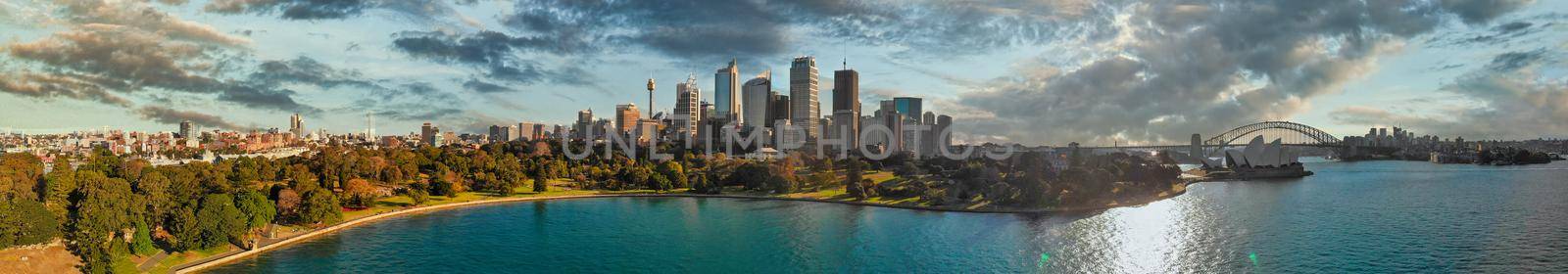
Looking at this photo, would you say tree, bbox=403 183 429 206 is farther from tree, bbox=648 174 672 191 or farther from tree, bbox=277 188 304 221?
tree, bbox=648 174 672 191

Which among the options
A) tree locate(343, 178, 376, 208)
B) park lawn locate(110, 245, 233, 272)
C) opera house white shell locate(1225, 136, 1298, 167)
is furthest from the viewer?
opera house white shell locate(1225, 136, 1298, 167)

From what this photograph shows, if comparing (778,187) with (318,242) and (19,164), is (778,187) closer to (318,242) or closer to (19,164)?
(318,242)

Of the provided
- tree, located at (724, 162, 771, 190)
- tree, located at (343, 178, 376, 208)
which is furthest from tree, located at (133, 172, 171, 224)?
tree, located at (724, 162, 771, 190)

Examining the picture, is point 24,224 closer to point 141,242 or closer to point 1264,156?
point 141,242

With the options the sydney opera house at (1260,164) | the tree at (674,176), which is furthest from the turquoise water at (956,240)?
the sydney opera house at (1260,164)

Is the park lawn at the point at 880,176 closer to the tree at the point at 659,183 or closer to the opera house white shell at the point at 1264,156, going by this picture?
the tree at the point at 659,183
